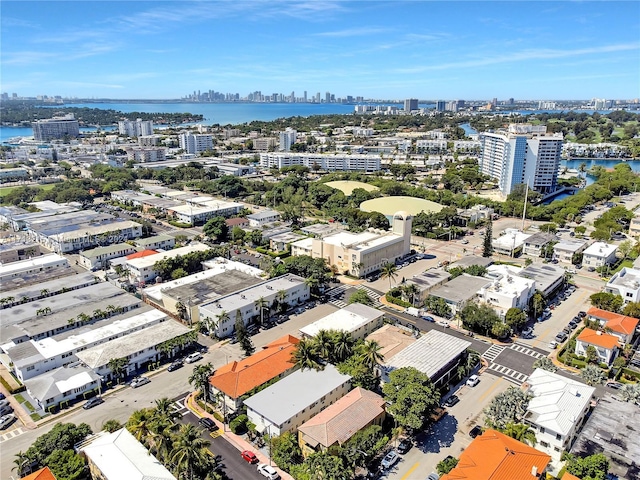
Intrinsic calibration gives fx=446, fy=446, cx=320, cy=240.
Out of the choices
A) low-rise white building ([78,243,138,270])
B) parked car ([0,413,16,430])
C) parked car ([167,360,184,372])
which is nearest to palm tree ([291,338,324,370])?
parked car ([167,360,184,372])

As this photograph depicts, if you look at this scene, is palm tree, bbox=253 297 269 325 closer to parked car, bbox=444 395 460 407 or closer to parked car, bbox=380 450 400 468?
parked car, bbox=444 395 460 407

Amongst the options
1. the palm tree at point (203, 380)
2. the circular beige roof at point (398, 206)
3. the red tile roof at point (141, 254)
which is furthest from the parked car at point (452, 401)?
the circular beige roof at point (398, 206)

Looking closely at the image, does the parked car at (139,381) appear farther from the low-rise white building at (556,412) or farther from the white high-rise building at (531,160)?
the white high-rise building at (531,160)

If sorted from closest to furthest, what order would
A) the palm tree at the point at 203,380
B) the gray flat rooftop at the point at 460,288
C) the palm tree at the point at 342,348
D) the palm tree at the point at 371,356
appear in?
the palm tree at the point at 203,380 < the palm tree at the point at 371,356 < the palm tree at the point at 342,348 < the gray flat rooftop at the point at 460,288

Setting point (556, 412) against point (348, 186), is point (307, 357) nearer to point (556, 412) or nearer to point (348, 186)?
point (556, 412)

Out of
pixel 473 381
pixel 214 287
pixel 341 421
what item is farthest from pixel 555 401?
pixel 214 287

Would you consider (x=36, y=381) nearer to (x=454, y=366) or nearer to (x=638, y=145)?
(x=454, y=366)

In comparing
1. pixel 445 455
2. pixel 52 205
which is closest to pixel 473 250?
pixel 445 455
